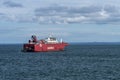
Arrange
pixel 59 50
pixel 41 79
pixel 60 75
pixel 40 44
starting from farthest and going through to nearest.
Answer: pixel 59 50, pixel 40 44, pixel 60 75, pixel 41 79

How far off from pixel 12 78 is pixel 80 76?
10521 mm

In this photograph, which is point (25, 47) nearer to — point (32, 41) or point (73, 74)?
point (32, 41)

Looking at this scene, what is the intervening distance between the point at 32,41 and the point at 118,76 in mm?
99726

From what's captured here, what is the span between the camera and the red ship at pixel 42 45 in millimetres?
154000

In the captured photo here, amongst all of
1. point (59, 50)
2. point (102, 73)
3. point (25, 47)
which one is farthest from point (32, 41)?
point (102, 73)

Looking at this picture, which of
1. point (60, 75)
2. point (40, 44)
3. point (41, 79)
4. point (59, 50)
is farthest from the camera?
point (59, 50)

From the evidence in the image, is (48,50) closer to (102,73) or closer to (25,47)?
(25,47)

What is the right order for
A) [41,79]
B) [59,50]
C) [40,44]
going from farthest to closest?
[59,50] → [40,44] → [41,79]

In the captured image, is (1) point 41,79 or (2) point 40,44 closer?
(1) point 41,79

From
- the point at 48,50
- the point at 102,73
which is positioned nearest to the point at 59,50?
the point at 48,50

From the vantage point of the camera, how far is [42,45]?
156 m

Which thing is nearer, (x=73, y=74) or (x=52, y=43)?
(x=73, y=74)

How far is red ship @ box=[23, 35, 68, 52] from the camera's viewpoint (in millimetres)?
154000

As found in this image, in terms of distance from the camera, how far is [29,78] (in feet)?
194
